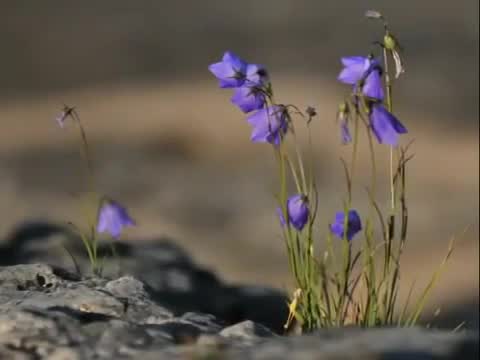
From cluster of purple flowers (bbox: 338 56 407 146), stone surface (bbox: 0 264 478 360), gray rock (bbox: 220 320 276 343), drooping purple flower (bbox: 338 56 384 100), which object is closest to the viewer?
stone surface (bbox: 0 264 478 360)

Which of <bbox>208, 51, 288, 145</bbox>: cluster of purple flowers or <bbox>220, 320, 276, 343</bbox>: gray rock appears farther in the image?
<bbox>208, 51, 288, 145</bbox>: cluster of purple flowers

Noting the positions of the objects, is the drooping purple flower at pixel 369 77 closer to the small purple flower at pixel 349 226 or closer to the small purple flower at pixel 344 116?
the small purple flower at pixel 344 116

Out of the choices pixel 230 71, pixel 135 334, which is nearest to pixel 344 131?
pixel 230 71

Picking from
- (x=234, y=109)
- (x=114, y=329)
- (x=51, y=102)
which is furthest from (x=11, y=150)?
(x=114, y=329)

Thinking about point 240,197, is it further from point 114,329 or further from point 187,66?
point 114,329

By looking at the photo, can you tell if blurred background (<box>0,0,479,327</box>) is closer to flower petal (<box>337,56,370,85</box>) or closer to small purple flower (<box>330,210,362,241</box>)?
small purple flower (<box>330,210,362,241</box>)

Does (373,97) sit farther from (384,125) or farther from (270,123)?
(270,123)

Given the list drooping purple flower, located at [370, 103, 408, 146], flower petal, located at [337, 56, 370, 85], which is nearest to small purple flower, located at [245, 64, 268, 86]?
flower petal, located at [337, 56, 370, 85]

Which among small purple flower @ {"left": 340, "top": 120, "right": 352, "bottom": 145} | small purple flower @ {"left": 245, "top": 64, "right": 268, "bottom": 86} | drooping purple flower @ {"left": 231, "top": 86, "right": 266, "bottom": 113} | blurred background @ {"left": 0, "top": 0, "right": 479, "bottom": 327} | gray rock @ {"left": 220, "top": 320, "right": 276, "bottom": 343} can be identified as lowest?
gray rock @ {"left": 220, "top": 320, "right": 276, "bottom": 343}
